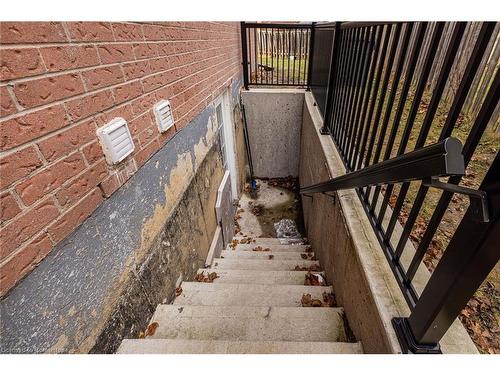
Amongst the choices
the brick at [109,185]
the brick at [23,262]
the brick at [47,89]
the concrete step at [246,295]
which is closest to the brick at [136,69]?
the brick at [47,89]

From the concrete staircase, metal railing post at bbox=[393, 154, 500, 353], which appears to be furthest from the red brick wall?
metal railing post at bbox=[393, 154, 500, 353]

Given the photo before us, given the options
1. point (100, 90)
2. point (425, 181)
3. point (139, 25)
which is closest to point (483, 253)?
point (425, 181)

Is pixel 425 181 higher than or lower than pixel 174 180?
higher

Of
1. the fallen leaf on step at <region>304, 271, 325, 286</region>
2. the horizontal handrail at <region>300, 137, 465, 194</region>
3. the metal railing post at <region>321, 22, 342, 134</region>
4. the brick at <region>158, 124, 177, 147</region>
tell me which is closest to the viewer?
the horizontal handrail at <region>300, 137, 465, 194</region>

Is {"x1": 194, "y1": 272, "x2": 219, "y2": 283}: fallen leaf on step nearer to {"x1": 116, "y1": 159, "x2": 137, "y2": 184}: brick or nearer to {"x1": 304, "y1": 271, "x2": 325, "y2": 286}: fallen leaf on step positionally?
{"x1": 304, "y1": 271, "x2": 325, "y2": 286}: fallen leaf on step

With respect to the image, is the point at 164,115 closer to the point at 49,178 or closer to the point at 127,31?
the point at 127,31

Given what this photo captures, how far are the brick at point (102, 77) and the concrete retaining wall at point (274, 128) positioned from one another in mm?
5585

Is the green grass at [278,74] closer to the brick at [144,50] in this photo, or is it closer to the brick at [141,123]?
the brick at [144,50]

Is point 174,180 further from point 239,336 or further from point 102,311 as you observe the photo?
point 239,336

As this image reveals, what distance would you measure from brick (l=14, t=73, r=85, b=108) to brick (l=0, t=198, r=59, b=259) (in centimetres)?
41

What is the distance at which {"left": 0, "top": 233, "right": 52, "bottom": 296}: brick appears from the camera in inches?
36.0

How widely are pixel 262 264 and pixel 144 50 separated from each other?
301 cm

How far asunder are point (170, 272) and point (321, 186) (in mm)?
1770

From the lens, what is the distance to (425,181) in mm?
909
